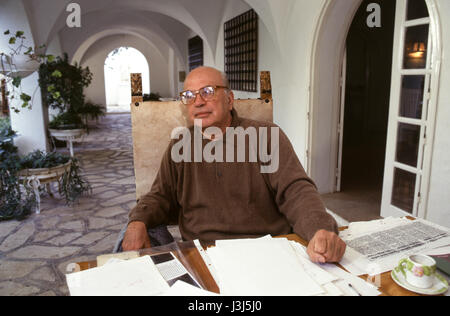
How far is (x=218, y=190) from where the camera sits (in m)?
1.85

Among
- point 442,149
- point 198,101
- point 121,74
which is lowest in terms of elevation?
point 442,149

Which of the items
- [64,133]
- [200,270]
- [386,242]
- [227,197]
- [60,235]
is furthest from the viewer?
[64,133]

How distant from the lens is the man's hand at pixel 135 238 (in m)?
1.57

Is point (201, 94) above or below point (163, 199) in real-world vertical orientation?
above

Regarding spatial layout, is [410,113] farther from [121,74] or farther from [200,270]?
[121,74]

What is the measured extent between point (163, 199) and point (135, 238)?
34 centimetres

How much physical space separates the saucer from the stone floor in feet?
4.43

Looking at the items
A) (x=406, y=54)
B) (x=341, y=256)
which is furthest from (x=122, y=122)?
(x=341, y=256)

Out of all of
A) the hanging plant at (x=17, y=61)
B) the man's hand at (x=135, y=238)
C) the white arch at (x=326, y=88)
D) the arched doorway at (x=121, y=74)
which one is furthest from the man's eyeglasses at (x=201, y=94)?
the arched doorway at (x=121, y=74)

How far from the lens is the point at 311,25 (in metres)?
4.25

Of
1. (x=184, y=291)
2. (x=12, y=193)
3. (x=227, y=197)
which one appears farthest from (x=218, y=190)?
(x=12, y=193)

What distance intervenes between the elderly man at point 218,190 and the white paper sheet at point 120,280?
49 cm

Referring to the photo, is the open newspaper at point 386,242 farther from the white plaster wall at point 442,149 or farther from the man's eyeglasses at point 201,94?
the white plaster wall at point 442,149
